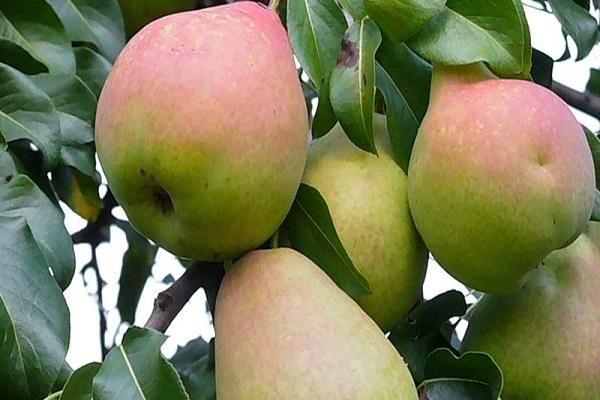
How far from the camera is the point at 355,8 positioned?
999 mm

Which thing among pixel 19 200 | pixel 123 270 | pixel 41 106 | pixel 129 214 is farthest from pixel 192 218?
pixel 123 270

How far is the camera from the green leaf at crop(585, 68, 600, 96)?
1884 millimetres

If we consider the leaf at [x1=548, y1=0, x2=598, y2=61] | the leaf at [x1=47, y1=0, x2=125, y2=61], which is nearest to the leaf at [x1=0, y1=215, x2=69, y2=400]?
the leaf at [x1=47, y1=0, x2=125, y2=61]

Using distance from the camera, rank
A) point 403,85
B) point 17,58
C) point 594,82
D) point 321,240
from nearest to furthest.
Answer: point 321,240, point 403,85, point 17,58, point 594,82

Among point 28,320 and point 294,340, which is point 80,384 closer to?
point 28,320

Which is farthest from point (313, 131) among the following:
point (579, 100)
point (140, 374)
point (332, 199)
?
point (579, 100)

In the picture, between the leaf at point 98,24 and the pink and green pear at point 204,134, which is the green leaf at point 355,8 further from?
the leaf at point 98,24

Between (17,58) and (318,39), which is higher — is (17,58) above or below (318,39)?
below

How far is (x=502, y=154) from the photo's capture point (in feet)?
2.98

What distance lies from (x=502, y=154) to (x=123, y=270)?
3.70ft

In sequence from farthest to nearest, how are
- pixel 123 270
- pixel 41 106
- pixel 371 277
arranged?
pixel 123 270
pixel 41 106
pixel 371 277

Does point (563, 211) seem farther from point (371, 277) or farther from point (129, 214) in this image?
→ point (129, 214)

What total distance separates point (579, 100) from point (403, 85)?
18.1 inches

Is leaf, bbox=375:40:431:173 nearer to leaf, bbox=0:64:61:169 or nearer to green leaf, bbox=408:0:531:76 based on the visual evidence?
green leaf, bbox=408:0:531:76
